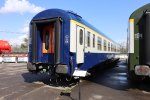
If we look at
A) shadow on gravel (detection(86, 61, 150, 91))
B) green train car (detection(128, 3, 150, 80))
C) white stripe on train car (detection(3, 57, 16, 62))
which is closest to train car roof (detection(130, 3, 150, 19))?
green train car (detection(128, 3, 150, 80))

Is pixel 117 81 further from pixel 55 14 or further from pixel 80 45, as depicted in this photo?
pixel 55 14

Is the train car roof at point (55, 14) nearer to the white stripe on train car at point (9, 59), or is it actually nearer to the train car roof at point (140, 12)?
the train car roof at point (140, 12)

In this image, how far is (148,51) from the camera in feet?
32.9

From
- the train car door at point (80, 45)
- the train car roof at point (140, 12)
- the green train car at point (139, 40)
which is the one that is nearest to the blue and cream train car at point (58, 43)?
the train car door at point (80, 45)

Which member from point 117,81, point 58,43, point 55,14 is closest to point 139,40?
point 58,43

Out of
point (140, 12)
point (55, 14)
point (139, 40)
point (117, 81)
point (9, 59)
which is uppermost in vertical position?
point (55, 14)

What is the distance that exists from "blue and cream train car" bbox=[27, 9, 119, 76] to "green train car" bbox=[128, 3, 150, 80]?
257 centimetres

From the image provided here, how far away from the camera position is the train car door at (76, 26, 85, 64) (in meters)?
12.2

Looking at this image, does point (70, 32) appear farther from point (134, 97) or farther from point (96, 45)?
point (96, 45)

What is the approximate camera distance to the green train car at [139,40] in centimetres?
1005

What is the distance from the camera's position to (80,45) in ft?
40.9

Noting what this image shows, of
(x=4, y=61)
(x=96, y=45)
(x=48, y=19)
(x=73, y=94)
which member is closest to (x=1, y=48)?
(x=4, y=61)

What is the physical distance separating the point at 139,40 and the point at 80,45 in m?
3.07

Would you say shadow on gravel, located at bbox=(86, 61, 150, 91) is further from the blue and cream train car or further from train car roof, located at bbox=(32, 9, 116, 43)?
train car roof, located at bbox=(32, 9, 116, 43)
